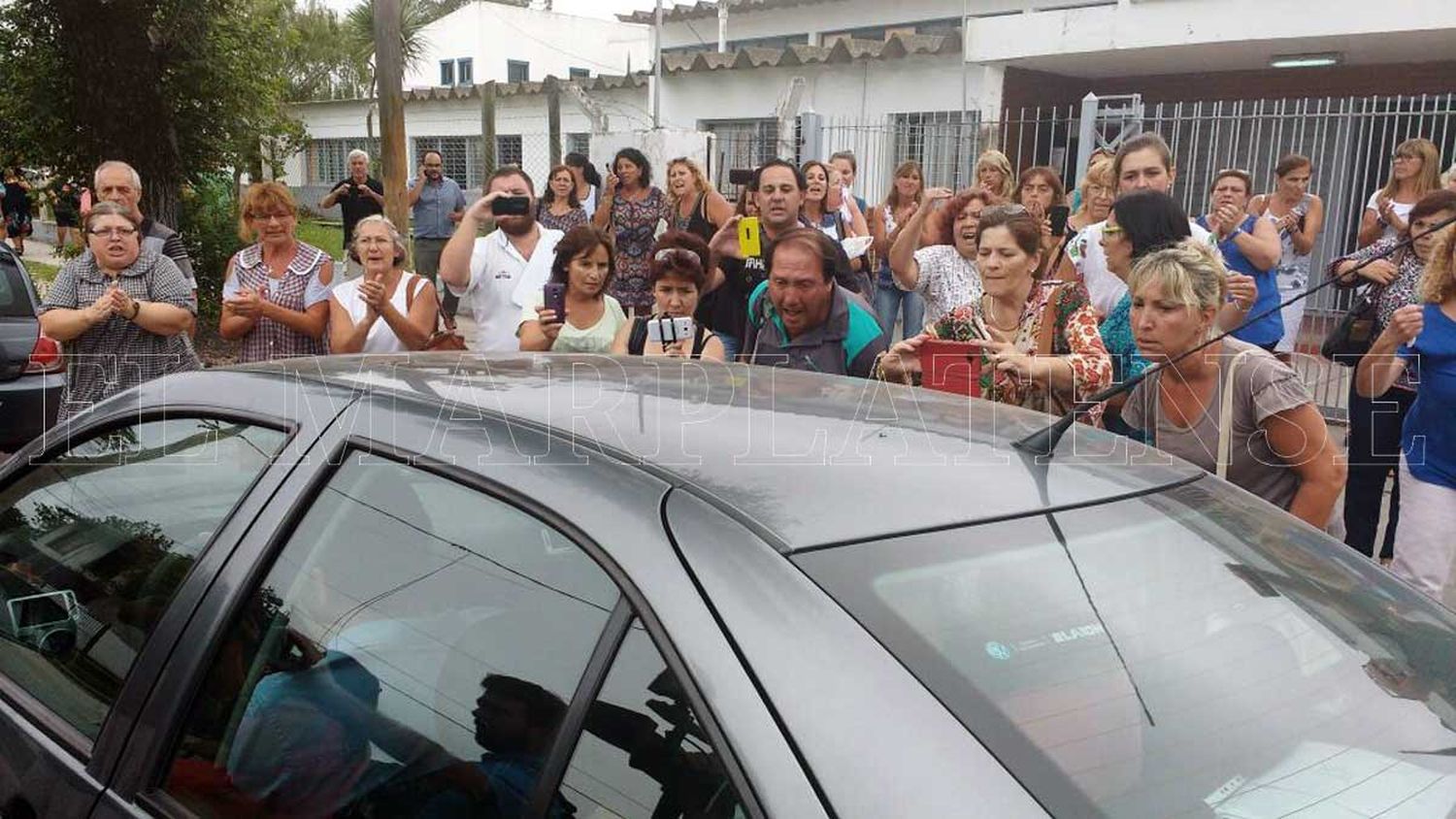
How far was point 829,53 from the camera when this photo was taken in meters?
13.6

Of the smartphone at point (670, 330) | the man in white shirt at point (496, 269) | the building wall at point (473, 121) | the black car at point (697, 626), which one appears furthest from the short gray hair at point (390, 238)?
the building wall at point (473, 121)

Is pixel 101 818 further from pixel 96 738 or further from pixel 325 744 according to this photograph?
pixel 325 744

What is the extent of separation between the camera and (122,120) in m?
9.77

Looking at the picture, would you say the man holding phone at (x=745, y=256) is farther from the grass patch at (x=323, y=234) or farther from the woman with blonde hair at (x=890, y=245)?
the grass patch at (x=323, y=234)

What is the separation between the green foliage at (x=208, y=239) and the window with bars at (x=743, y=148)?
16.3 ft

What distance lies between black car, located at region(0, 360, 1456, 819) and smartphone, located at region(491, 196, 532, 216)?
10.8 feet

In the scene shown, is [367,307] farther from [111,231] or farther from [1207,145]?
[1207,145]

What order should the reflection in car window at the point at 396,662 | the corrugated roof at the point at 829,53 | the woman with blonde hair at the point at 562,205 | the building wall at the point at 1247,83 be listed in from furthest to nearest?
the corrugated roof at the point at 829,53, the building wall at the point at 1247,83, the woman with blonde hair at the point at 562,205, the reflection in car window at the point at 396,662

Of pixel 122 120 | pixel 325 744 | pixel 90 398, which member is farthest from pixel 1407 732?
pixel 122 120

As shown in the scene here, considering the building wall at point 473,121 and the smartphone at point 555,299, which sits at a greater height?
the building wall at point 473,121

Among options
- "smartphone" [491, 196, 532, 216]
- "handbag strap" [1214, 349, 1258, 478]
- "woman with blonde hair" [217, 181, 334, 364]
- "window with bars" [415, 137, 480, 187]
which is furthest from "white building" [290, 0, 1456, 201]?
"handbag strap" [1214, 349, 1258, 478]

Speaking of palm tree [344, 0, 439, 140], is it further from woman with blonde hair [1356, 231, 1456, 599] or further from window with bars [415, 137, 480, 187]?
woman with blonde hair [1356, 231, 1456, 599]

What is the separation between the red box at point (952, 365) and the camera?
3.44m

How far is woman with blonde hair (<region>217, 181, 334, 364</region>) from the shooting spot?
4.66m
